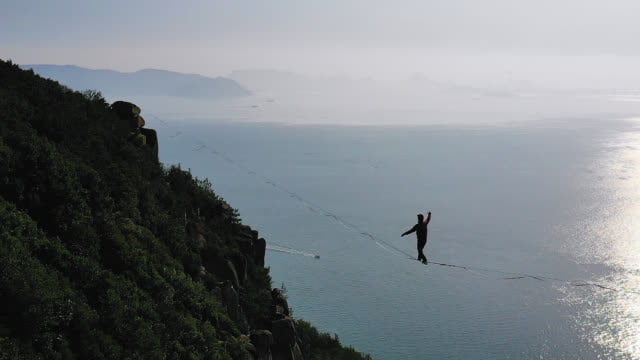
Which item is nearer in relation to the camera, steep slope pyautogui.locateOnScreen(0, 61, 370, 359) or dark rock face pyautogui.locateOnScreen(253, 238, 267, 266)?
steep slope pyautogui.locateOnScreen(0, 61, 370, 359)

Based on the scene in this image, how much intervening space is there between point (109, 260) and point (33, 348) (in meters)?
5.32

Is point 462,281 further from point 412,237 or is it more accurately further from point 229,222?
point 229,222

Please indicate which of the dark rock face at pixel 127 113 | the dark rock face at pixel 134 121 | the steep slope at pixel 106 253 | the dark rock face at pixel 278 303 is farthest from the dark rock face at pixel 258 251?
the dark rock face at pixel 127 113

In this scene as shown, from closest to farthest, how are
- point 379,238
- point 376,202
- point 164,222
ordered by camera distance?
point 164,222 < point 379,238 < point 376,202

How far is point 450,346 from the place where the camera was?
61.4 meters

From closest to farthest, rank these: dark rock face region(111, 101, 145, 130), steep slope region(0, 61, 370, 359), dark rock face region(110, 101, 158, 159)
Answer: steep slope region(0, 61, 370, 359)
dark rock face region(110, 101, 158, 159)
dark rock face region(111, 101, 145, 130)

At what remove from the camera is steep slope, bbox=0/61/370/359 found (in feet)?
39.0

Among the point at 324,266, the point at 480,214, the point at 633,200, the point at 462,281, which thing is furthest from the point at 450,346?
the point at 633,200

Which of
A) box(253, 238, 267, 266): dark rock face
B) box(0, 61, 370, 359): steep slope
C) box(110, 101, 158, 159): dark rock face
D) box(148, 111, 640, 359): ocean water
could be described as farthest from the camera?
box(148, 111, 640, 359): ocean water

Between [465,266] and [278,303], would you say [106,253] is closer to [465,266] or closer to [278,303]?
[278,303]

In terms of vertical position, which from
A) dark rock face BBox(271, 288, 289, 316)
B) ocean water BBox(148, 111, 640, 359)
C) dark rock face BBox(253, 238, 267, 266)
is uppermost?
dark rock face BBox(253, 238, 267, 266)

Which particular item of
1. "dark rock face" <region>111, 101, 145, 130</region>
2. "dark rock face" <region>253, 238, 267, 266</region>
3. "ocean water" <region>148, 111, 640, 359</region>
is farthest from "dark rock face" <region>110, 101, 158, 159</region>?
"ocean water" <region>148, 111, 640, 359</region>

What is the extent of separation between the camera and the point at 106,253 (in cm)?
1598

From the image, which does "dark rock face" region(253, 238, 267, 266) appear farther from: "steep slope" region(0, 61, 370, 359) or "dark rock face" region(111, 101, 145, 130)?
"dark rock face" region(111, 101, 145, 130)
